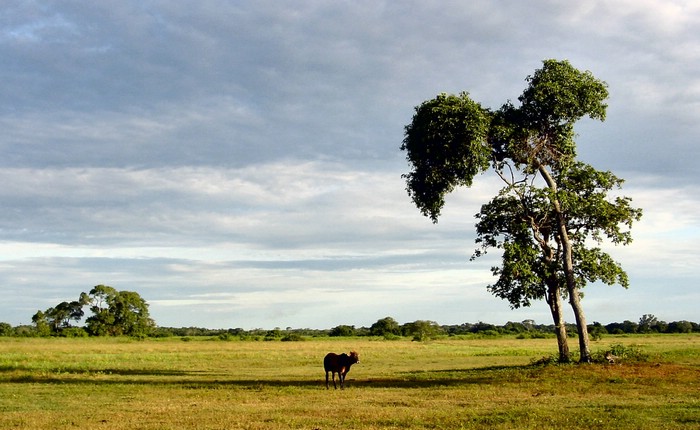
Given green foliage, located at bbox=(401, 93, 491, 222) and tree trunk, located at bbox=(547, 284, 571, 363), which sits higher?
green foliage, located at bbox=(401, 93, 491, 222)

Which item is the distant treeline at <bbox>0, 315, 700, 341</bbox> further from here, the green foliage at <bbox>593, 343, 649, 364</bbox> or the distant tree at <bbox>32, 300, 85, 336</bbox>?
the green foliage at <bbox>593, 343, 649, 364</bbox>

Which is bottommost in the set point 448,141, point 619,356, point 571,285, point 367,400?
point 367,400

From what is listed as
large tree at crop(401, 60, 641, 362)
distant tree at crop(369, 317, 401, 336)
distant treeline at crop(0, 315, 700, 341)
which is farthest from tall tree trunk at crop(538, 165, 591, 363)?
distant tree at crop(369, 317, 401, 336)

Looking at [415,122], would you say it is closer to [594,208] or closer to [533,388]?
[594,208]

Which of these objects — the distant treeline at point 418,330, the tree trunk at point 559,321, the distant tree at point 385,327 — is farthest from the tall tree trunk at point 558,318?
the distant tree at point 385,327

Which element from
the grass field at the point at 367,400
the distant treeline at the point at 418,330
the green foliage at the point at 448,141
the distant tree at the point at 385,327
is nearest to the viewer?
the grass field at the point at 367,400

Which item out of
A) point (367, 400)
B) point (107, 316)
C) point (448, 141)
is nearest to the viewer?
point (367, 400)

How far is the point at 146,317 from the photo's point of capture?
152375mm

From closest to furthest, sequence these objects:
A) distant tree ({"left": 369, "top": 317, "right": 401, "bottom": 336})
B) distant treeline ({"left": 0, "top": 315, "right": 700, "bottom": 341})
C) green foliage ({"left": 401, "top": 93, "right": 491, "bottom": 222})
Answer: green foliage ({"left": 401, "top": 93, "right": 491, "bottom": 222}) < distant treeline ({"left": 0, "top": 315, "right": 700, "bottom": 341}) < distant tree ({"left": 369, "top": 317, "right": 401, "bottom": 336})

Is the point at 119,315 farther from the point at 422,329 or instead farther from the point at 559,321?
the point at 559,321

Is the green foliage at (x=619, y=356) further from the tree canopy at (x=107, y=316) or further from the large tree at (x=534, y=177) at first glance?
the tree canopy at (x=107, y=316)

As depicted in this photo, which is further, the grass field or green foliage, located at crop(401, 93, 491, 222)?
green foliage, located at crop(401, 93, 491, 222)

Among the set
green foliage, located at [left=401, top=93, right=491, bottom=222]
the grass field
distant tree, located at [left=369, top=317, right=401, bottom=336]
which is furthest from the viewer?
distant tree, located at [left=369, top=317, right=401, bottom=336]

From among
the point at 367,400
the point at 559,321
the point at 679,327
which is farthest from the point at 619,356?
the point at 679,327
